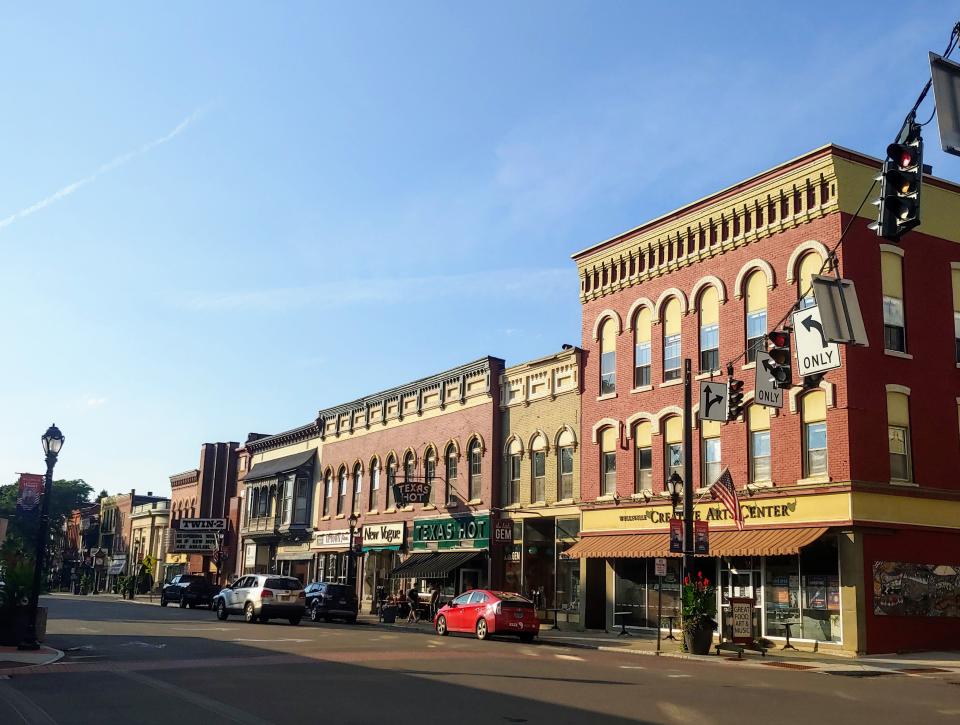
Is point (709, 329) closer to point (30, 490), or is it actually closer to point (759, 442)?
point (759, 442)

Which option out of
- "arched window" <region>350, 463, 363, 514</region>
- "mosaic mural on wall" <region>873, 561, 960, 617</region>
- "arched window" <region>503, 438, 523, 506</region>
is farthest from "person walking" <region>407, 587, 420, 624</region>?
"mosaic mural on wall" <region>873, 561, 960, 617</region>

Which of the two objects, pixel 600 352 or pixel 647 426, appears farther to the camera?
pixel 600 352

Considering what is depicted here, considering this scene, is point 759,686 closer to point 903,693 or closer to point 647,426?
point 903,693

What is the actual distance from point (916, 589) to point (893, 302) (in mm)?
8251

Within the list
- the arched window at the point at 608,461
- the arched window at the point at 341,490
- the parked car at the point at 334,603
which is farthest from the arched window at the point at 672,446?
the arched window at the point at 341,490

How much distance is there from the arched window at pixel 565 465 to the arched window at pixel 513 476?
7.76ft

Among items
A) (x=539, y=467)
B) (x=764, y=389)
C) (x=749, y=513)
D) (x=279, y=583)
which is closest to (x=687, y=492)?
(x=764, y=389)

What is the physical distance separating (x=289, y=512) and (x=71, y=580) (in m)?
65.6

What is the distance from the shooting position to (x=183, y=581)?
49.9 m

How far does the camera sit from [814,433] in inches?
1068

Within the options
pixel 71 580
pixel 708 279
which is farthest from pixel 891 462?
pixel 71 580

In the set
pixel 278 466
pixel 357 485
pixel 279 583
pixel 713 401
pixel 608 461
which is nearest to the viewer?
pixel 713 401

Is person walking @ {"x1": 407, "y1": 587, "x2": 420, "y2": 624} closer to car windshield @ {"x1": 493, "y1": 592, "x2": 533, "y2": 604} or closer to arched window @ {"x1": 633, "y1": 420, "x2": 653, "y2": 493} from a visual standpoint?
car windshield @ {"x1": 493, "y1": 592, "x2": 533, "y2": 604}

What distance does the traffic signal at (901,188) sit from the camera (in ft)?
35.6
